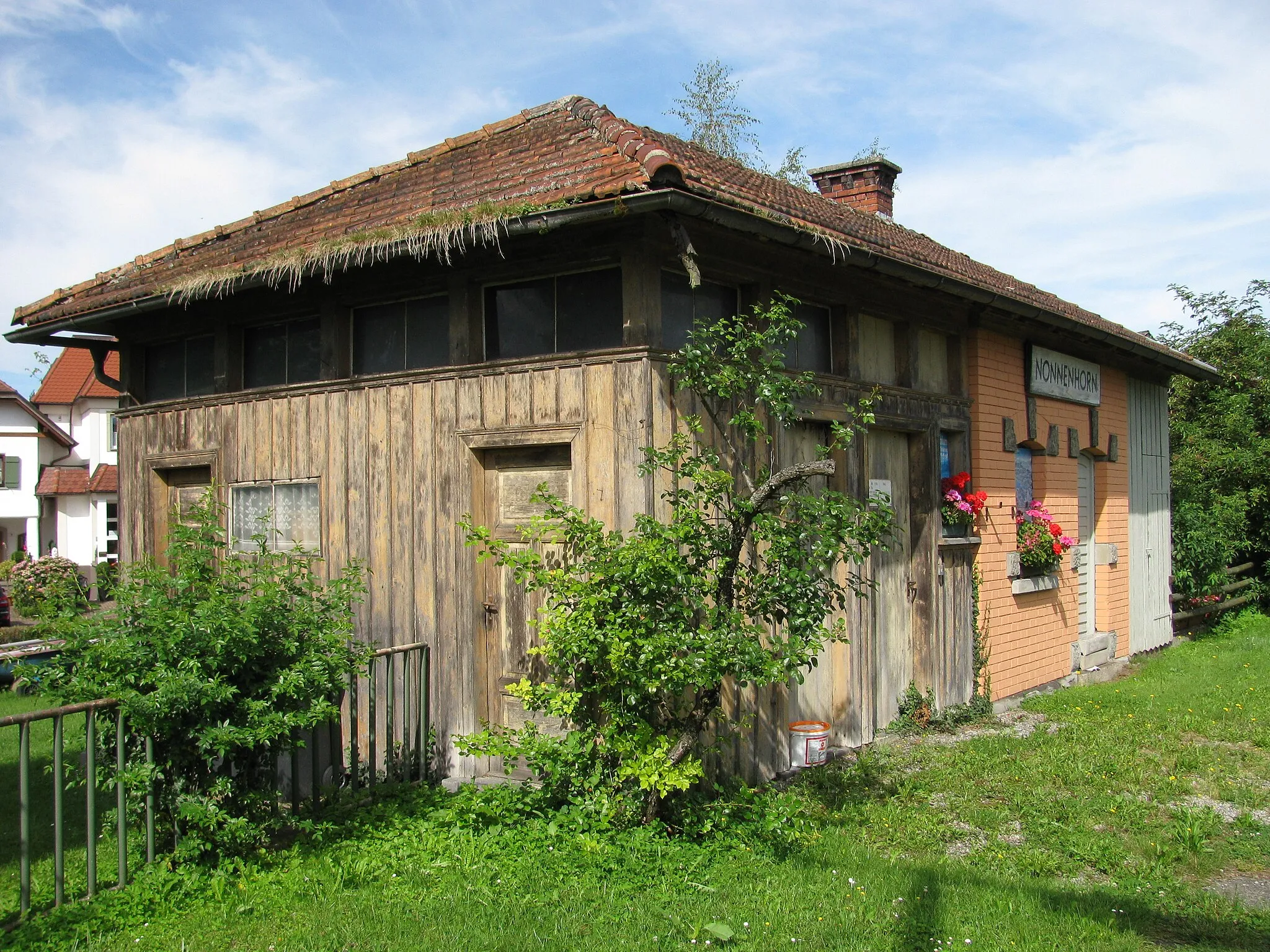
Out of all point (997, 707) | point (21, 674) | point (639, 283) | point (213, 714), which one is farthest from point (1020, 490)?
point (21, 674)

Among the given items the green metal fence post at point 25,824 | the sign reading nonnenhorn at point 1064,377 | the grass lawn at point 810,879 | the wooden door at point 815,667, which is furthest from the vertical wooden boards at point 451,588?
the sign reading nonnenhorn at point 1064,377

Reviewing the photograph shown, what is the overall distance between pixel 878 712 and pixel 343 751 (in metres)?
4.12

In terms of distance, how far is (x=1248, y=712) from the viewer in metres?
8.78

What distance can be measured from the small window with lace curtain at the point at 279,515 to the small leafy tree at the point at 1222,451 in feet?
41.6

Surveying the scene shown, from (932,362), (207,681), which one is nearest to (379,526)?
(207,681)

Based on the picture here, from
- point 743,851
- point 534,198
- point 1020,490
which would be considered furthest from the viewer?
point 1020,490

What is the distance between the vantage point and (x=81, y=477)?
33.2m

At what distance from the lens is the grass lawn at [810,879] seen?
4273 millimetres

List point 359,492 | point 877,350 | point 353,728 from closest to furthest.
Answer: point 353,728
point 359,492
point 877,350

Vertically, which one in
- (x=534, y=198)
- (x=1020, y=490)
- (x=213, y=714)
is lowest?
(x=213, y=714)

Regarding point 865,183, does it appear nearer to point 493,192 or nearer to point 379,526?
point 493,192

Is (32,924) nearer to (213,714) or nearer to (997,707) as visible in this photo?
(213,714)

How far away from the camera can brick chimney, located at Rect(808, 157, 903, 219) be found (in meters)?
13.5

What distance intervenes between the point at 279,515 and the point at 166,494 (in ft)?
4.97
